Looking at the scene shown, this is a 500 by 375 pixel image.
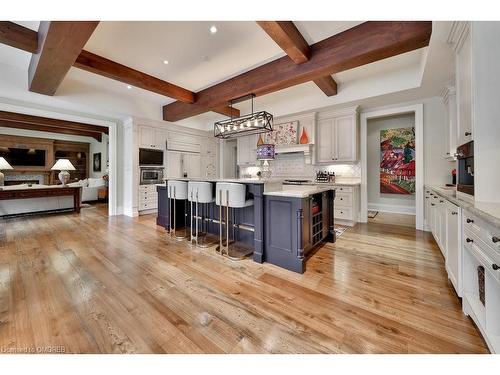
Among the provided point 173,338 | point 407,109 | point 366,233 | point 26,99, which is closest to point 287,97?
point 407,109

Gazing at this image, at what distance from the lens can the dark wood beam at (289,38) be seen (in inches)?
84.4

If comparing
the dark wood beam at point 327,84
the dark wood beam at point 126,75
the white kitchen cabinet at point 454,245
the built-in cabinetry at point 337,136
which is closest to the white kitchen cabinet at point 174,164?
the dark wood beam at point 126,75

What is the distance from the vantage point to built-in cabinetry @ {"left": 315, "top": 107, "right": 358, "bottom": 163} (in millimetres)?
4371

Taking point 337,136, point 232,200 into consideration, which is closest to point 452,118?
point 337,136

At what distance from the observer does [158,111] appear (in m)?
5.59

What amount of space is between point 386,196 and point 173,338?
6135 millimetres

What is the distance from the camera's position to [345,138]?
4.48 metres

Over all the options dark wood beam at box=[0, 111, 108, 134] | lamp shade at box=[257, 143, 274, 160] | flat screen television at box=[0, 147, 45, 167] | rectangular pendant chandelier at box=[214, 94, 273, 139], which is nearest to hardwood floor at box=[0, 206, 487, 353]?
lamp shade at box=[257, 143, 274, 160]

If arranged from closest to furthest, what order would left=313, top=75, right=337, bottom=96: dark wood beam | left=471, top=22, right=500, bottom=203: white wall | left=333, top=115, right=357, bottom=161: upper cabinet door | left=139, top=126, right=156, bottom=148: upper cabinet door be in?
left=471, top=22, right=500, bottom=203: white wall < left=313, top=75, right=337, bottom=96: dark wood beam < left=333, top=115, right=357, bottom=161: upper cabinet door < left=139, top=126, right=156, bottom=148: upper cabinet door

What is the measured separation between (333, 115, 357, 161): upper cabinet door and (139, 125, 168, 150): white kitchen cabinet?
15.0ft

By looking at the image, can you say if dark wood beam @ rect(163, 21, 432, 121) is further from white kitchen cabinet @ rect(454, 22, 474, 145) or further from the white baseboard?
the white baseboard

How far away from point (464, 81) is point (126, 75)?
4419 millimetres

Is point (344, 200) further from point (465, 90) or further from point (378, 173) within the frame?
point (465, 90)
